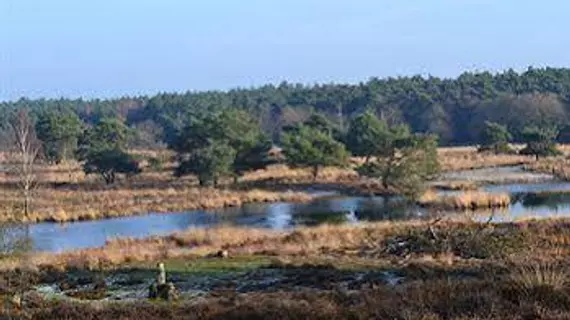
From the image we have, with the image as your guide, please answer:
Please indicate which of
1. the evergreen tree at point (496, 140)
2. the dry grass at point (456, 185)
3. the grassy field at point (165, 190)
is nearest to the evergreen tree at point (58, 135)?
the grassy field at point (165, 190)

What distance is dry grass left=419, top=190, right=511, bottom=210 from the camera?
157 feet

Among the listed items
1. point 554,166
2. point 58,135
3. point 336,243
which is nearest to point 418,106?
point 58,135

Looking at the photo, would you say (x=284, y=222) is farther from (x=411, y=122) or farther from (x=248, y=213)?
(x=411, y=122)

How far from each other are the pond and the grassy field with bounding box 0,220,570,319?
8.59 metres

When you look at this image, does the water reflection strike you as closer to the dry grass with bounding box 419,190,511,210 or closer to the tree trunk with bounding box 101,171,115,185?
the dry grass with bounding box 419,190,511,210

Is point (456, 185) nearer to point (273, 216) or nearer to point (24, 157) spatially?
point (273, 216)

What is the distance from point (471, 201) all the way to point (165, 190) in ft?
76.9

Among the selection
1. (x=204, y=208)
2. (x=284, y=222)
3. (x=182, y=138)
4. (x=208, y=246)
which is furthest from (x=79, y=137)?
(x=208, y=246)

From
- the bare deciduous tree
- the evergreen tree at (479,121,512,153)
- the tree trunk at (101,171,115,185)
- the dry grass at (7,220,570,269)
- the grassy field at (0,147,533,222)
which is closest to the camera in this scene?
the dry grass at (7,220,570,269)

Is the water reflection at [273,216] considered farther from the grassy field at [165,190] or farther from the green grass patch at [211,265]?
the green grass patch at [211,265]

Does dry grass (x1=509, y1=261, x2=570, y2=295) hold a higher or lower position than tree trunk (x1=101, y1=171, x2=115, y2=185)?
higher

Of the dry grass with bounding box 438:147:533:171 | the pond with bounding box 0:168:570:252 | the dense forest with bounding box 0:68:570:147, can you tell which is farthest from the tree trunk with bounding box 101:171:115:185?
the dense forest with bounding box 0:68:570:147

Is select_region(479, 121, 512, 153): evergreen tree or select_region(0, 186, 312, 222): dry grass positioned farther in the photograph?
select_region(479, 121, 512, 153): evergreen tree

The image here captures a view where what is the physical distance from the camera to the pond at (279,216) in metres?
42.5
